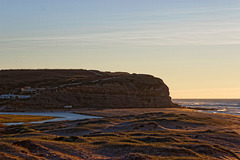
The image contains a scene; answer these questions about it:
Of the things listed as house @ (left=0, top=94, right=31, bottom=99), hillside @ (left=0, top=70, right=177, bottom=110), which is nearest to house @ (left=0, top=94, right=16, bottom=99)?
Answer: house @ (left=0, top=94, right=31, bottom=99)

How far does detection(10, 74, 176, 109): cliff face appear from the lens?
104 meters

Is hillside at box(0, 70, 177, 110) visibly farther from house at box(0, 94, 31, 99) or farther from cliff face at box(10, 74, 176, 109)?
house at box(0, 94, 31, 99)

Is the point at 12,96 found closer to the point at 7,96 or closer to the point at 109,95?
the point at 7,96

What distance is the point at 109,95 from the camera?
113 meters

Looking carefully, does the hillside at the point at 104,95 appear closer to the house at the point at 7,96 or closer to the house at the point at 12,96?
the house at the point at 12,96

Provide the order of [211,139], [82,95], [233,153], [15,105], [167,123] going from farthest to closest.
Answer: [82,95]
[15,105]
[167,123]
[211,139]
[233,153]

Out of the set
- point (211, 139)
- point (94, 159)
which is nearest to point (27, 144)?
point (94, 159)

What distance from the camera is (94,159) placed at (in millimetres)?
23562

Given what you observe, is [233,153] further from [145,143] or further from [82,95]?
[82,95]

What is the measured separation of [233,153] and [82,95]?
274 ft

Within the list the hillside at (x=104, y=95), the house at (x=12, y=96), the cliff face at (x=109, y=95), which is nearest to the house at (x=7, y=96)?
the house at (x=12, y=96)

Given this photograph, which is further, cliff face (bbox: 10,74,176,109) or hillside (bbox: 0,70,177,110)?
cliff face (bbox: 10,74,176,109)

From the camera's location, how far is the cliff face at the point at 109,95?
104 m

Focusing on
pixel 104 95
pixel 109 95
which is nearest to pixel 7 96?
pixel 104 95
